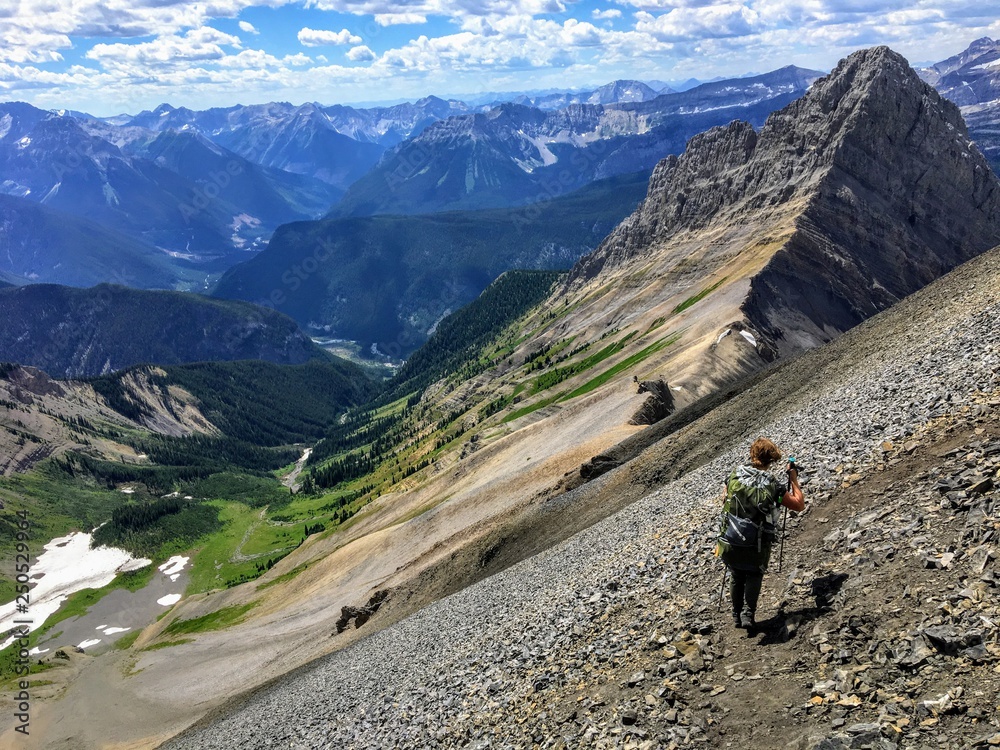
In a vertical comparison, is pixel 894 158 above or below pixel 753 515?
below

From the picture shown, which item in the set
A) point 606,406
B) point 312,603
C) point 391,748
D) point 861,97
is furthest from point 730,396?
point 861,97

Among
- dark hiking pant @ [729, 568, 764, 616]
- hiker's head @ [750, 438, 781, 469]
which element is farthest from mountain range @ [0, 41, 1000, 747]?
hiker's head @ [750, 438, 781, 469]

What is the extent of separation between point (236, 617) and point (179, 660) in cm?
1601

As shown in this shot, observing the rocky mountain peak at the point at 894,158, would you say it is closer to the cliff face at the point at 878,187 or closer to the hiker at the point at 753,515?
the cliff face at the point at 878,187

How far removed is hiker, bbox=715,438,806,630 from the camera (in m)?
18.5

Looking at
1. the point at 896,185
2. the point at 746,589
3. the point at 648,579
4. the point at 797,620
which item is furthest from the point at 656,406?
the point at 896,185

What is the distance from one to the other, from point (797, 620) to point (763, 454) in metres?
4.57

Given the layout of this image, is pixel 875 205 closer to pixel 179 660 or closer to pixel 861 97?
pixel 861 97

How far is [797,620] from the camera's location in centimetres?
1856

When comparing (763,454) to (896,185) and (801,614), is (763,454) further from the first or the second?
(896,185)

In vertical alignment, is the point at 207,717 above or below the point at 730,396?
below

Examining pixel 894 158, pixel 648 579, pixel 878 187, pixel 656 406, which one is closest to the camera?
pixel 648 579

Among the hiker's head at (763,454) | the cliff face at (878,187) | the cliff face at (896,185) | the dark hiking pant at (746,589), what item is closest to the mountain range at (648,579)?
the dark hiking pant at (746,589)

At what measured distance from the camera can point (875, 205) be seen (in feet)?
545
